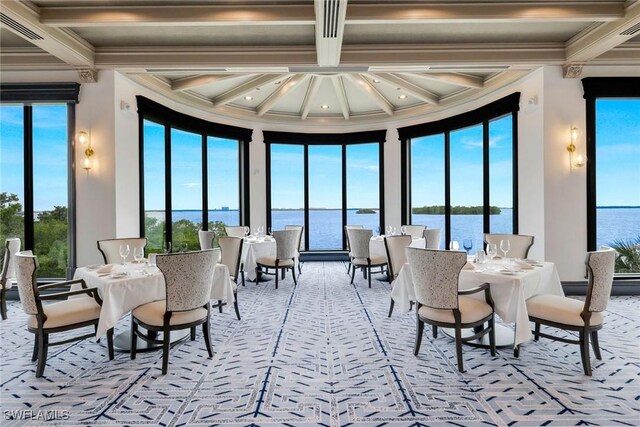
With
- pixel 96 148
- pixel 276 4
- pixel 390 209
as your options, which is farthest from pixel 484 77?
pixel 96 148

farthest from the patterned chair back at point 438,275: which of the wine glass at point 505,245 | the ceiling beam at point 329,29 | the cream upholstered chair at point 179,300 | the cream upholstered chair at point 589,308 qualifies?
the ceiling beam at point 329,29

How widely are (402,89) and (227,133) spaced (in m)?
4.00

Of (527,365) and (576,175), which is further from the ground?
(576,175)

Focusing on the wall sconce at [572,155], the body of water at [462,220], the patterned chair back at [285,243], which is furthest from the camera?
the patterned chair back at [285,243]

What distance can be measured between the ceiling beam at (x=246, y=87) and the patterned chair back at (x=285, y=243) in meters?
2.73

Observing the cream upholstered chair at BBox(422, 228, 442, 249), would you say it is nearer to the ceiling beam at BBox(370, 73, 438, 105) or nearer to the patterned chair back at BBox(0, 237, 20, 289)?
the ceiling beam at BBox(370, 73, 438, 105)

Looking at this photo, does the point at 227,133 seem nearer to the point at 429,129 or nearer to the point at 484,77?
the point at 429,129

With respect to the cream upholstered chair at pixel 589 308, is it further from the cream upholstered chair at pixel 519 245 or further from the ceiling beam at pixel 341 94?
the ceiling beam at pixel 341 94

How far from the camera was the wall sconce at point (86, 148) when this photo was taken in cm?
507

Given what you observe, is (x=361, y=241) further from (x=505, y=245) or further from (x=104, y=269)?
(x=104, y=269)

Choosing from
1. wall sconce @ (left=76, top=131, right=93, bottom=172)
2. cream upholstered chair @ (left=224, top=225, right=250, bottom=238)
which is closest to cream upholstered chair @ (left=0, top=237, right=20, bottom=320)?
wall sconce @ (left=76, top=131, right=93, bottom=172)

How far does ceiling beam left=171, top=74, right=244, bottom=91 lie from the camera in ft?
19.0

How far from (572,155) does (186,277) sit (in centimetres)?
566

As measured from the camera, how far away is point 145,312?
2.96 metres
